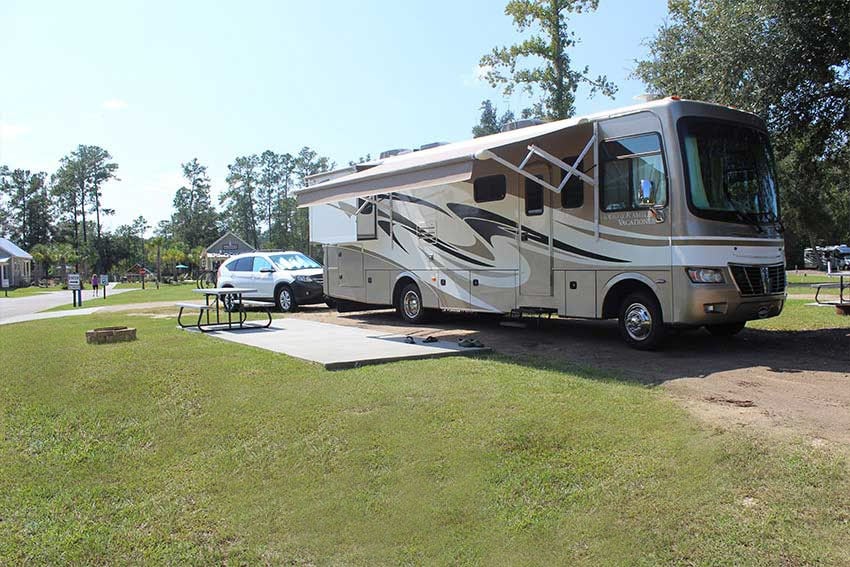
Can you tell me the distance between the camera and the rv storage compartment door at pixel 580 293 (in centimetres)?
891

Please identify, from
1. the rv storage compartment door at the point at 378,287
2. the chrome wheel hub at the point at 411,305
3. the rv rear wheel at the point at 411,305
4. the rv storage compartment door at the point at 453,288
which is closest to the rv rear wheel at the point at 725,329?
the rv storage compartment door at the point at 453,288

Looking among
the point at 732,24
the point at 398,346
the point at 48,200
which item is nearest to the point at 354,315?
the point at 398,346

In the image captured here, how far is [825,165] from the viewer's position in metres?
11.4

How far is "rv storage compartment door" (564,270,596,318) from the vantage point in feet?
29.2

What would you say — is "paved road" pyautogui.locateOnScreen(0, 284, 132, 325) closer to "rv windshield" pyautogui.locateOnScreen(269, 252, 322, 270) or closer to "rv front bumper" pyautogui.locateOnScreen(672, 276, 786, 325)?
"rv windshield" pyautogui.locateOnScreen(269, 252, 322, 270)

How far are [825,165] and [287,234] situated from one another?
83.2 m

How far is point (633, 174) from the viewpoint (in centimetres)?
844

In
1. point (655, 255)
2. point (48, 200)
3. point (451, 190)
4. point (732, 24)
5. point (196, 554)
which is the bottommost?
point (196, 554)

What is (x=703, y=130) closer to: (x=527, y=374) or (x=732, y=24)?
(x=732, y=24)

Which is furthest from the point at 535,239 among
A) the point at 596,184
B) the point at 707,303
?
the point at 707,303

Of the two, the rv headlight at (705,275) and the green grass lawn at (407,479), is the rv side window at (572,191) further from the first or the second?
the green grass lawn at (407,479)

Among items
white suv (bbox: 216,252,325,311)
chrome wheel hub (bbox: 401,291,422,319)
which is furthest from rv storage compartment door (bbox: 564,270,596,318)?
white suv (bbox: 216,252,325,311)

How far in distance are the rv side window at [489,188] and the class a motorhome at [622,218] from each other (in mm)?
25

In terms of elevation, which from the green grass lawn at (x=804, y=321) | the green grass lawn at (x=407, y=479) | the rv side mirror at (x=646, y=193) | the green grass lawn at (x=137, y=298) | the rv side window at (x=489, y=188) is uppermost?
the rv side window at (x=489, y=188)
